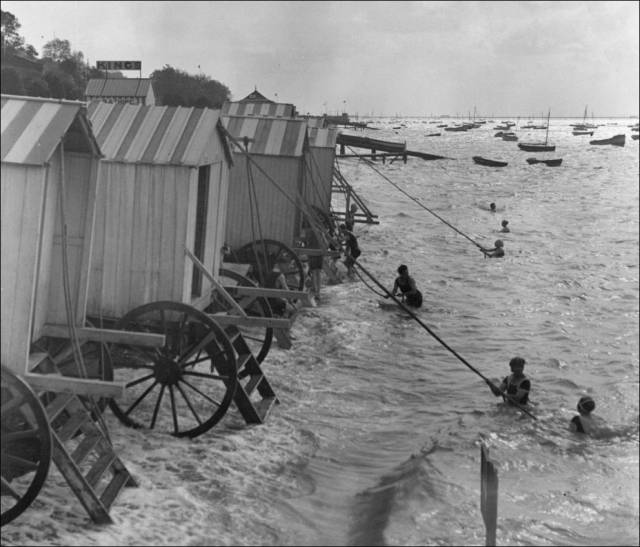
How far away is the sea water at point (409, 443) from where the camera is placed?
7734mm

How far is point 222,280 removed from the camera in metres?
11.9

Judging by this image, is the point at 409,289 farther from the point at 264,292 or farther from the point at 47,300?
the point at 47,300

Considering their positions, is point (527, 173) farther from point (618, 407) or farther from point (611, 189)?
point (618, 407)

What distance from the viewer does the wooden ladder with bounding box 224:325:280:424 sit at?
10062 mm

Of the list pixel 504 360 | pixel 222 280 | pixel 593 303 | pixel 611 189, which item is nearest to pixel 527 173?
pixel 611 189

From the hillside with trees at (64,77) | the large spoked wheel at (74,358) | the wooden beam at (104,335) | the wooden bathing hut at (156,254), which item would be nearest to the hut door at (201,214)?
the wooden bathing hut at (156,254)

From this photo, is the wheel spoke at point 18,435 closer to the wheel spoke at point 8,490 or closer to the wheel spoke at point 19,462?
the wheel spoke at point 19,462

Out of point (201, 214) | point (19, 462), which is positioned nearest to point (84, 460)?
point (19, 462)

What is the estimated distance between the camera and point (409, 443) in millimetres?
10242

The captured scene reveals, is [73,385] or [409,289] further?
[409,289]

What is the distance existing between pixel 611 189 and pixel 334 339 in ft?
138

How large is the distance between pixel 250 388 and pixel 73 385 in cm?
390

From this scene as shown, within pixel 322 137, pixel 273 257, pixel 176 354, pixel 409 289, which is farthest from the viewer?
pixel 322 137

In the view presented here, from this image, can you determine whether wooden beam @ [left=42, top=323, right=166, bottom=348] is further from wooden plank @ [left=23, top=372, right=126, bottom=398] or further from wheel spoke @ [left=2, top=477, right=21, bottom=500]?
wheel spoke @ [left=2, top=477, right=21, bottom=500]
